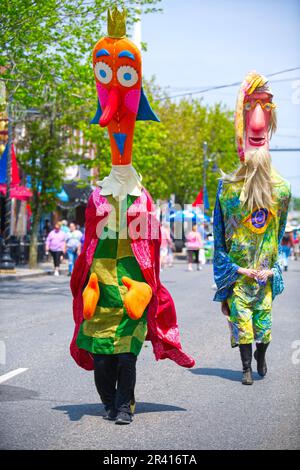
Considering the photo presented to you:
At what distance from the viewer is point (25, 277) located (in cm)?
2409

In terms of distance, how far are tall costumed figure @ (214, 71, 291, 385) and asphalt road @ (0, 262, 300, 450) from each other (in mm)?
573

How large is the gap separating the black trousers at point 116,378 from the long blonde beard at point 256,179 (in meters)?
2.14

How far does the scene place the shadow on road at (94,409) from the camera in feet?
20.8

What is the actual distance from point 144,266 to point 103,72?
55.4 inches

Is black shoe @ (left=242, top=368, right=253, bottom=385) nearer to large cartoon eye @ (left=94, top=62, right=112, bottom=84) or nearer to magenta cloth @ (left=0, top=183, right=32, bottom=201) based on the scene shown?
large cartoon eye @ (left=94, top=62, right=112, bottom=84)

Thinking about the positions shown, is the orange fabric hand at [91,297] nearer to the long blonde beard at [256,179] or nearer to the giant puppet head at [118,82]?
the giant puppet head at [118,82]

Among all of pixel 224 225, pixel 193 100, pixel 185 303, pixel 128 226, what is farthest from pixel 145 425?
pixel 193 100

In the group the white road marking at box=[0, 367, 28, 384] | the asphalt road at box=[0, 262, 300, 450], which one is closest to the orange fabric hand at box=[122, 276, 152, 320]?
the asphalt road at box=[0, 262, 300, 450]

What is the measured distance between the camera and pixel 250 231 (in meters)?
7.65

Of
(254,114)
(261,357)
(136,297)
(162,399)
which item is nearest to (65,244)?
(261,357)

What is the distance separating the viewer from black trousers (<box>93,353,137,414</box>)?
5984mm

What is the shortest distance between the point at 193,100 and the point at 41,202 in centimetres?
2694

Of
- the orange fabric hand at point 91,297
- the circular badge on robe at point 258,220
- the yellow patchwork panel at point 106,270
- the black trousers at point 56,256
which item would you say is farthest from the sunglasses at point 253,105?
the black trousers at point 56,256

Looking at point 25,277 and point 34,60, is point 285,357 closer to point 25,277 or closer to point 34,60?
point 34,60
